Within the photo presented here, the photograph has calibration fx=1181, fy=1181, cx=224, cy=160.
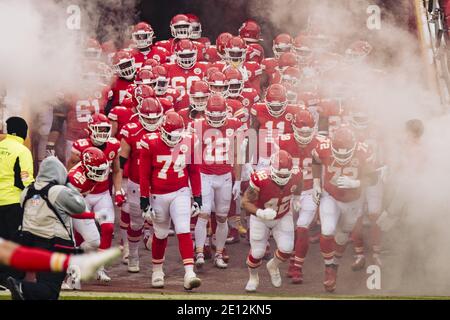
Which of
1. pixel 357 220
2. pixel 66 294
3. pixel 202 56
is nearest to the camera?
pixel 66 294

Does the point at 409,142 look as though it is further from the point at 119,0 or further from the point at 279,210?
the point at 119,0

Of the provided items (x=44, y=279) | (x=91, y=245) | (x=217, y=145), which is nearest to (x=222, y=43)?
(x=217, y=145)

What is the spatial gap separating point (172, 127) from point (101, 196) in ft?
3.39

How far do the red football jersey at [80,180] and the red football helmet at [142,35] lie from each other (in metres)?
3.52

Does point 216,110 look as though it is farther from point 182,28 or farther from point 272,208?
point 182,28

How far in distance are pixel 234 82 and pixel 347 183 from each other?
90.8 inches

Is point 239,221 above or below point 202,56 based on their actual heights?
below

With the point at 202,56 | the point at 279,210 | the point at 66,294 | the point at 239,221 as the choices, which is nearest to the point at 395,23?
the point at 202,56

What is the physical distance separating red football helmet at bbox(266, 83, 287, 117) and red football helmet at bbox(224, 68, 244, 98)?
2.08 ft

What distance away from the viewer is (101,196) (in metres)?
11.5

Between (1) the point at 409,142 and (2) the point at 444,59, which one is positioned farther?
(2) the point at 444,59

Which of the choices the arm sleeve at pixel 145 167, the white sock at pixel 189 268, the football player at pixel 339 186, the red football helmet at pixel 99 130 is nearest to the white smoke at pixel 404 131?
the football player at pixel 339 186

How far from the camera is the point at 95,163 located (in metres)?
11.1

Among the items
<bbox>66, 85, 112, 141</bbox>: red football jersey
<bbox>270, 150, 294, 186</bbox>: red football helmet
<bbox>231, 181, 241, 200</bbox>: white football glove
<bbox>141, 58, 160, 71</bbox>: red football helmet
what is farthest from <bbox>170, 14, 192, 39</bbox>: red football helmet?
<bbox>270, 150, 294, 186</bbox>: red football helmet
